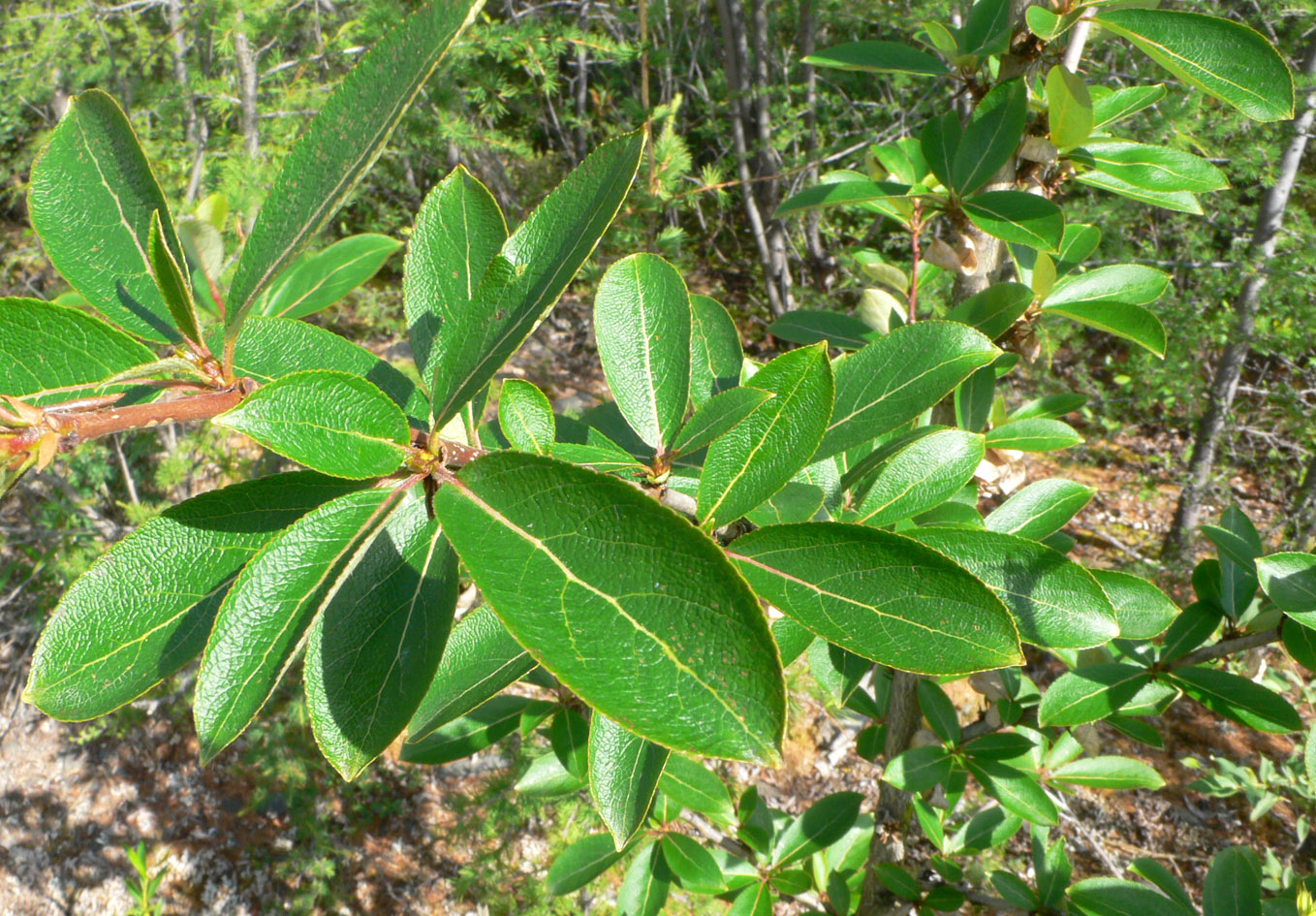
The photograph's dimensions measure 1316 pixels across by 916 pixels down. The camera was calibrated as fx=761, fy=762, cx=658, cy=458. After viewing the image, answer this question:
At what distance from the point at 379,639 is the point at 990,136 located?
0.85 metres

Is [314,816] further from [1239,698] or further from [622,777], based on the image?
[1239,698]

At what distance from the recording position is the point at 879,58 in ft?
3.58

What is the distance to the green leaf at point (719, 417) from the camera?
55 cm

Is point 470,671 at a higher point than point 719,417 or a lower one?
lower

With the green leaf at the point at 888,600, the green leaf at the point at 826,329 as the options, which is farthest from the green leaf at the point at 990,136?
the green leaf at the point at 888,600

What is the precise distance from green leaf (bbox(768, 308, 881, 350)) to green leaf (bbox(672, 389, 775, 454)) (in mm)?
538

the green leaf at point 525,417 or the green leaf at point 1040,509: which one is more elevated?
the green leaf at point 525,417

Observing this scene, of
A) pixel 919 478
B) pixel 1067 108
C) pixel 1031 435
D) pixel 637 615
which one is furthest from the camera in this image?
pixel 1031 435

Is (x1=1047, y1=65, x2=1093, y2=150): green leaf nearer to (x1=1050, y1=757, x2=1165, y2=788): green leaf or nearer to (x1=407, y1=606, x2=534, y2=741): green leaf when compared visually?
(x1=407, y1=606, x2=534, y2=741): green leaf

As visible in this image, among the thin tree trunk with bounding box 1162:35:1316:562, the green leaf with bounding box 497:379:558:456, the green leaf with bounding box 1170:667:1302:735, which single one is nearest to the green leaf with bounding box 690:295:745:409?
the green leaf with bounding box 497:379:558:456

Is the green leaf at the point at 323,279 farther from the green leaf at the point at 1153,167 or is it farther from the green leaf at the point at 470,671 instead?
the green leaf at the point at 1153,167

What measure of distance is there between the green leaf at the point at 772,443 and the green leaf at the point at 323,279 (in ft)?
1.88

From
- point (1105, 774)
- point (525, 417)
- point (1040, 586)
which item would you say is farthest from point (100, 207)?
point (1105, 774)

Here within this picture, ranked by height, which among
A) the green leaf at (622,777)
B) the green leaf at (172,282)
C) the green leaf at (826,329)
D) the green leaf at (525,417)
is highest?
the green leaf at (172,282)
